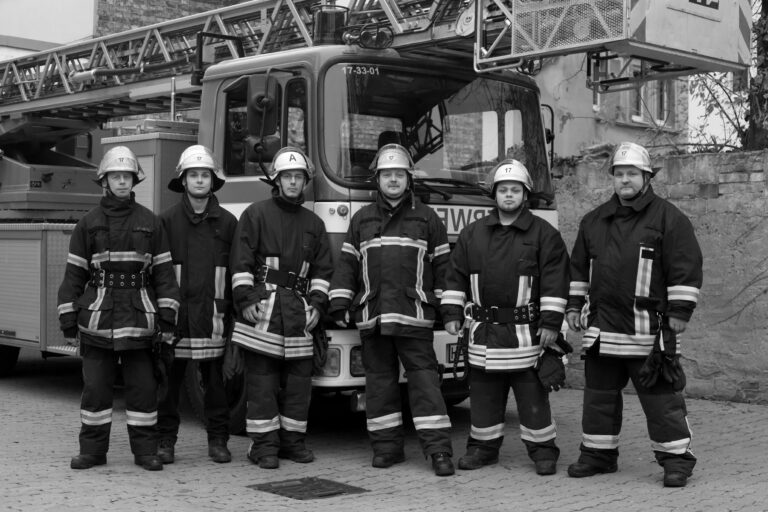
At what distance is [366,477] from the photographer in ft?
20.9

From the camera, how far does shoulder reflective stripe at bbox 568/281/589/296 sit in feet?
20.9

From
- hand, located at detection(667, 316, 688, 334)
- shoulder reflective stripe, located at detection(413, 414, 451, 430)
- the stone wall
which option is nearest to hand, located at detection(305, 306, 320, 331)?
shoulder reflective stripe, located at detection(413, 414, 451, 430)

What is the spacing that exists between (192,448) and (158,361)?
2.75ft

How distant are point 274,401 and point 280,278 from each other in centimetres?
73

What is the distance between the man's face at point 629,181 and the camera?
20.4 feet

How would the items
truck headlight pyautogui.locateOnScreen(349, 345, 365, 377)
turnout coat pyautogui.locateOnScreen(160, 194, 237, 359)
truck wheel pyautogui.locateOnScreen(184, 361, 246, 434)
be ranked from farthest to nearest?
truck wheel pyautogui.locateOnScreen(184, 361, 246, 434) → truck headlight pyautogui.locateOnScreen(349, 345, 365, 377) → turnout coat pyautogui.locateOnScreen(160, 194, 237, 359)

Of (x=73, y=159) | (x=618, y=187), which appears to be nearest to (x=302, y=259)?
(x=618, y=187)

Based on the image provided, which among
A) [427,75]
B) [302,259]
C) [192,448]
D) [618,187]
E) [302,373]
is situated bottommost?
[192,448]

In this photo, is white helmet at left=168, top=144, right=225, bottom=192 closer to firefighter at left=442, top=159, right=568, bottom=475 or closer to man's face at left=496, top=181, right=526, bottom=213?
firefighter at left=442, top=159, right=568, bottom=475

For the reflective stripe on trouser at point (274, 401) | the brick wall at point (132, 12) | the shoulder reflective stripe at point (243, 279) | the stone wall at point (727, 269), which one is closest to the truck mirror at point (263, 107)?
the shoulder reflective stripe at point (243, 279)

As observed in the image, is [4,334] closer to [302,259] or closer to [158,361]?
[158,361]

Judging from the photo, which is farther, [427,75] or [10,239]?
[10,239]

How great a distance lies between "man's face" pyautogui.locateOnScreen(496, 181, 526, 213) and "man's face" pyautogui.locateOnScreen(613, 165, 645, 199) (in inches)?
22.2

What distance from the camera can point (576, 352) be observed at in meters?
9.95
